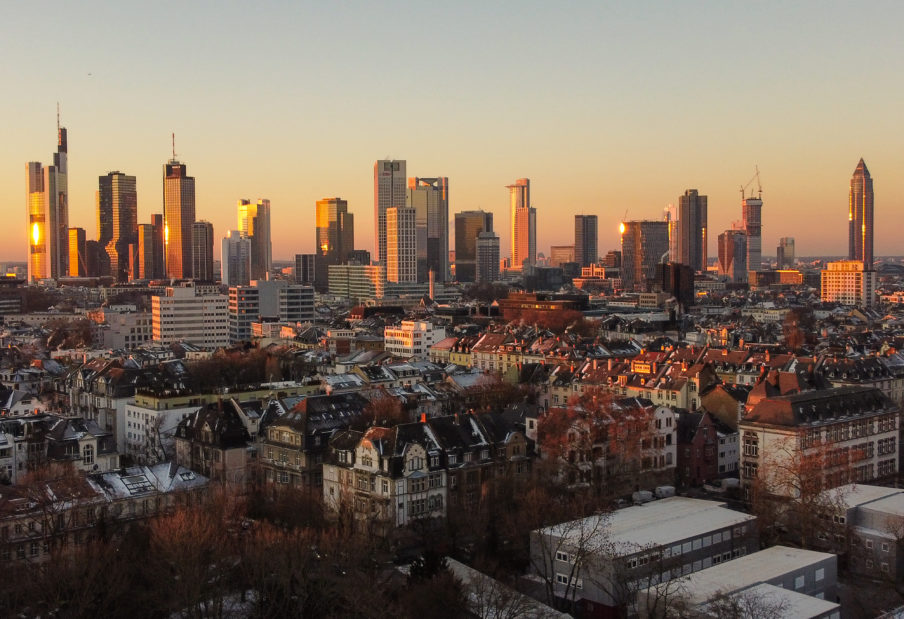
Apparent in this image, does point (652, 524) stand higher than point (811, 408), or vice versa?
point (811, 408)

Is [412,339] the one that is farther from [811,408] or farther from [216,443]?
[811,408]

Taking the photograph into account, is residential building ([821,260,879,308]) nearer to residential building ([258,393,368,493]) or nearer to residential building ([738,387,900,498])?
residential building ([738,387,900,498])

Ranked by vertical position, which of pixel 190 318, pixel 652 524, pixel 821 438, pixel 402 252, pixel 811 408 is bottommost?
pixel 652 524

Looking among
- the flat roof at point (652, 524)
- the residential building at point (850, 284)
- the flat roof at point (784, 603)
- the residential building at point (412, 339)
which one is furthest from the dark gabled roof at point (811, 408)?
the residential building at point (850, 284)

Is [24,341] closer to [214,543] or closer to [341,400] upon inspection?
[341,400]

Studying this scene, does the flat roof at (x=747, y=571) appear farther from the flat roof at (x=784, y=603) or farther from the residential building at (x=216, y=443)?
the residential building at (x=216, y=443)

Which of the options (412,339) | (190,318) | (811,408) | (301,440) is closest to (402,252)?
(190,318)

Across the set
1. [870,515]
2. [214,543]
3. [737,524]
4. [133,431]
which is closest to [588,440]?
[737,524]

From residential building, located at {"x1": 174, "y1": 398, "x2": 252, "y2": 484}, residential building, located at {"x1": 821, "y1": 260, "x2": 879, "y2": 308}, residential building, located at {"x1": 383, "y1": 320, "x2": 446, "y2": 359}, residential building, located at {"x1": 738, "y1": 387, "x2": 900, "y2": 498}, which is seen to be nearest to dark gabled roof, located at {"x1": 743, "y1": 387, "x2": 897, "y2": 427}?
residential building, located at {"x1": 738, "y1": 387, "x2": 900, "y2": 498}

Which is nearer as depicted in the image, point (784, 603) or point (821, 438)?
point (784, 603)
